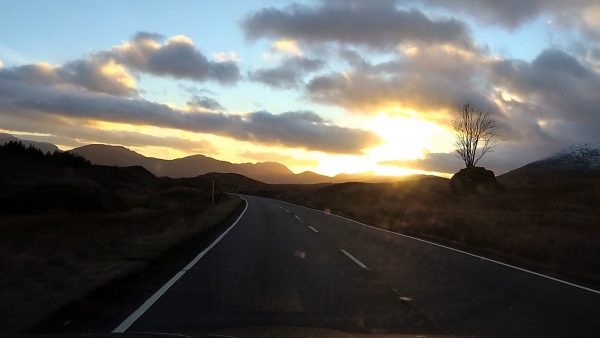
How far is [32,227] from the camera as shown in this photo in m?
28.0

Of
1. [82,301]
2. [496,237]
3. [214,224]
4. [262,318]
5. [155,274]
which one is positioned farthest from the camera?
[214,224]

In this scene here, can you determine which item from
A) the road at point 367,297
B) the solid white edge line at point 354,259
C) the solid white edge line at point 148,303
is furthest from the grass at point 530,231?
the solid white edge line at point 148,303

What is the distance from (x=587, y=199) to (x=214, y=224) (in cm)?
3712

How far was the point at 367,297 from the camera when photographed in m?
9.40

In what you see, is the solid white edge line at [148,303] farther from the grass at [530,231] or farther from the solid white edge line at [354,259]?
the grass at [530,231]

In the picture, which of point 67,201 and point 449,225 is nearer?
point 449,225

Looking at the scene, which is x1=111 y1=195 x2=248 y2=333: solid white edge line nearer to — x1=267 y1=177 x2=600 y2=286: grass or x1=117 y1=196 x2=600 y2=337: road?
x1=117 y1=196 x2=600 y2=337: road

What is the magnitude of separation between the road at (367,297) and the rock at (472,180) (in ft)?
166

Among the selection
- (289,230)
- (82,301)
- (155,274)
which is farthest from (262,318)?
(289,230)

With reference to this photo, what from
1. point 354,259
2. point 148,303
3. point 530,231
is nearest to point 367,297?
point 148,303

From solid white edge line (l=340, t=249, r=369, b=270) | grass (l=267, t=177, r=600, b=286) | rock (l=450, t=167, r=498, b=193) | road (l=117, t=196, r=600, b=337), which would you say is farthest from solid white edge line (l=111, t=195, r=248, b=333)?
rock (l=450, t=167, r=498, b=193)

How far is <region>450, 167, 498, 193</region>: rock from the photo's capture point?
64250 mm

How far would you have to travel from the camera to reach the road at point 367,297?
24.3 ft

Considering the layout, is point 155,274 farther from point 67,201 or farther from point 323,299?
point 67,201
